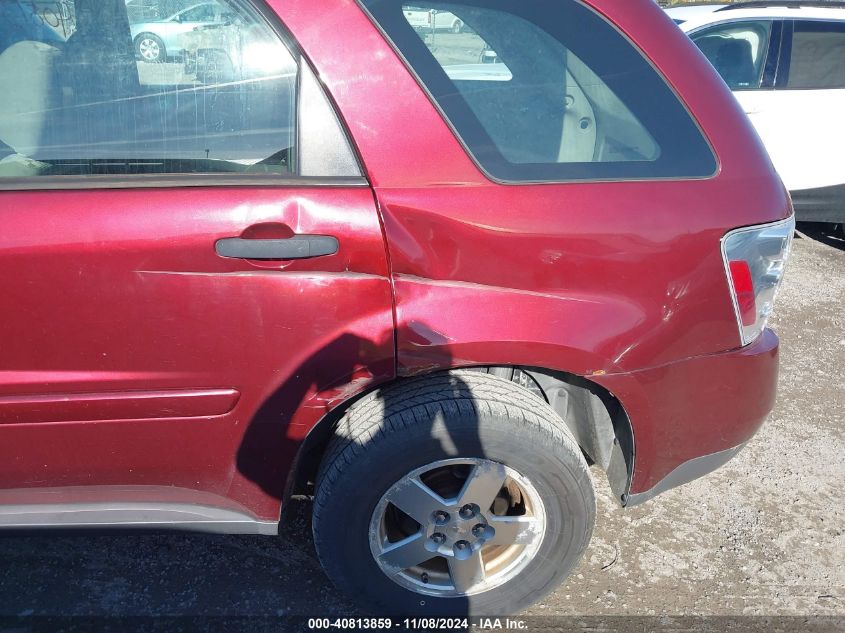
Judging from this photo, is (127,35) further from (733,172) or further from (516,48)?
(733,172)

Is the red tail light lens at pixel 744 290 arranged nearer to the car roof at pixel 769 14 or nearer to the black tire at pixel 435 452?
the black tire at pixel 435 452

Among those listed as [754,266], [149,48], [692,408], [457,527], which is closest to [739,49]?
[754,266]

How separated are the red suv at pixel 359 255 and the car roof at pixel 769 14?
404cm

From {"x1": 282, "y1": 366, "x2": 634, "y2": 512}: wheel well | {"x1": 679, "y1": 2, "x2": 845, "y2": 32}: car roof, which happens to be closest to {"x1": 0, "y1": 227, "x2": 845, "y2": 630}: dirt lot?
{"x1": 282, "y1": 366, "x2": 634, "y2": 512}: wheel well

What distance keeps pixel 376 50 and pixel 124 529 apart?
143 cm

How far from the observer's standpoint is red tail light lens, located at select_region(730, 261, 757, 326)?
1841mm

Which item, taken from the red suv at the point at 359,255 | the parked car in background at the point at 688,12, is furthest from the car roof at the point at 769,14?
the red suv at the point at 359,255

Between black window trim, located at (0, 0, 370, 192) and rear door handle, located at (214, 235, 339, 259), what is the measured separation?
0.13 m

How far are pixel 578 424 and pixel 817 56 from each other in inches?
181

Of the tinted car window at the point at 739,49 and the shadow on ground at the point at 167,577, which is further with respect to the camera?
the tinted car window at the point at 739,49

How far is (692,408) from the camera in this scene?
1.95m

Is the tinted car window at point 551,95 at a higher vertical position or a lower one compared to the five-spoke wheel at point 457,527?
higher

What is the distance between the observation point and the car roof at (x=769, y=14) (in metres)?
5.32

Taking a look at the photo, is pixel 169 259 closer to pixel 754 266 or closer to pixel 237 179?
pixel 237 179
